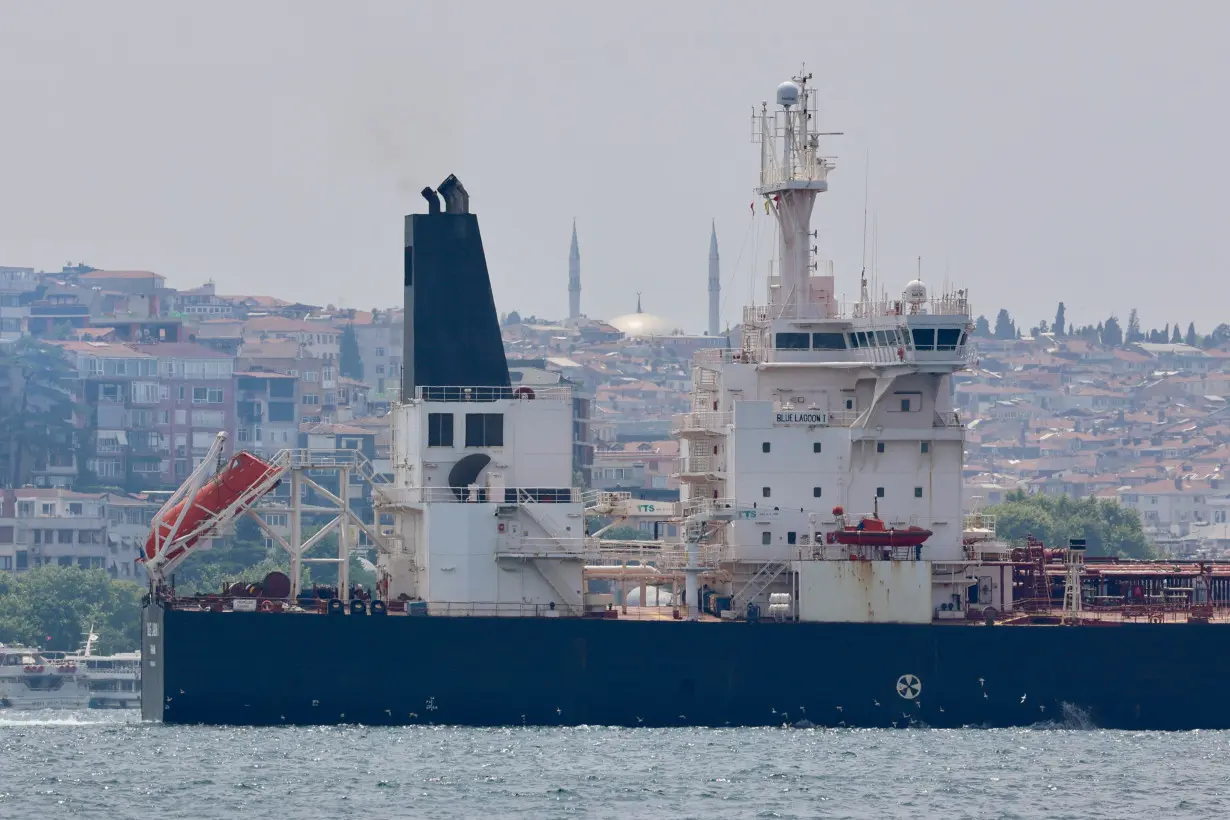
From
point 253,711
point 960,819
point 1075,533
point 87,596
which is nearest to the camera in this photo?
point 960,819

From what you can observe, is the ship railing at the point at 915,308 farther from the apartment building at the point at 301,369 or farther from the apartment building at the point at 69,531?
the apartment building at the point at 301,369

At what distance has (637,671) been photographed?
57.8 meters

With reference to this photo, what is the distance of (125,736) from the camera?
58.1 metres

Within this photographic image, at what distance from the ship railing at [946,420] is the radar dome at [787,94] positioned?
21.9 feet

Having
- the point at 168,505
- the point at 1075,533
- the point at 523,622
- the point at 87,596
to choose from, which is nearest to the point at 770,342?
the point at 523,622

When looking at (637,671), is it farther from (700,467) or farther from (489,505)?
(700,467)

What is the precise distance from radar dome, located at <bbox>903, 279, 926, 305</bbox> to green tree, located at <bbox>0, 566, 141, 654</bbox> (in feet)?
146

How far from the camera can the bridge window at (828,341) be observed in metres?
60.8

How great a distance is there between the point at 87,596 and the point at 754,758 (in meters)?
52.7

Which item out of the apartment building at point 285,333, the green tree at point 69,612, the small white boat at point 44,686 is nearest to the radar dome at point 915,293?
the small white boat at point 44,686

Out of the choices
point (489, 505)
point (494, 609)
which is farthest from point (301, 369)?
point (494, 609)

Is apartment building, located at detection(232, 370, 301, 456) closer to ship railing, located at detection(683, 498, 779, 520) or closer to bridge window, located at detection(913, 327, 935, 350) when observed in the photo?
ship railing, located at detection(683, 498, 779, 520)

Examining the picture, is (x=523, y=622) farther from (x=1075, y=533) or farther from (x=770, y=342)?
(x=1075, y=533)

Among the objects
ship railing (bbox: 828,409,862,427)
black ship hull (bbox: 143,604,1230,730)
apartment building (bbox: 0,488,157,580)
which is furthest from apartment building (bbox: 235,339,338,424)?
black ship hull (bbox: 143,604,1230,730)
